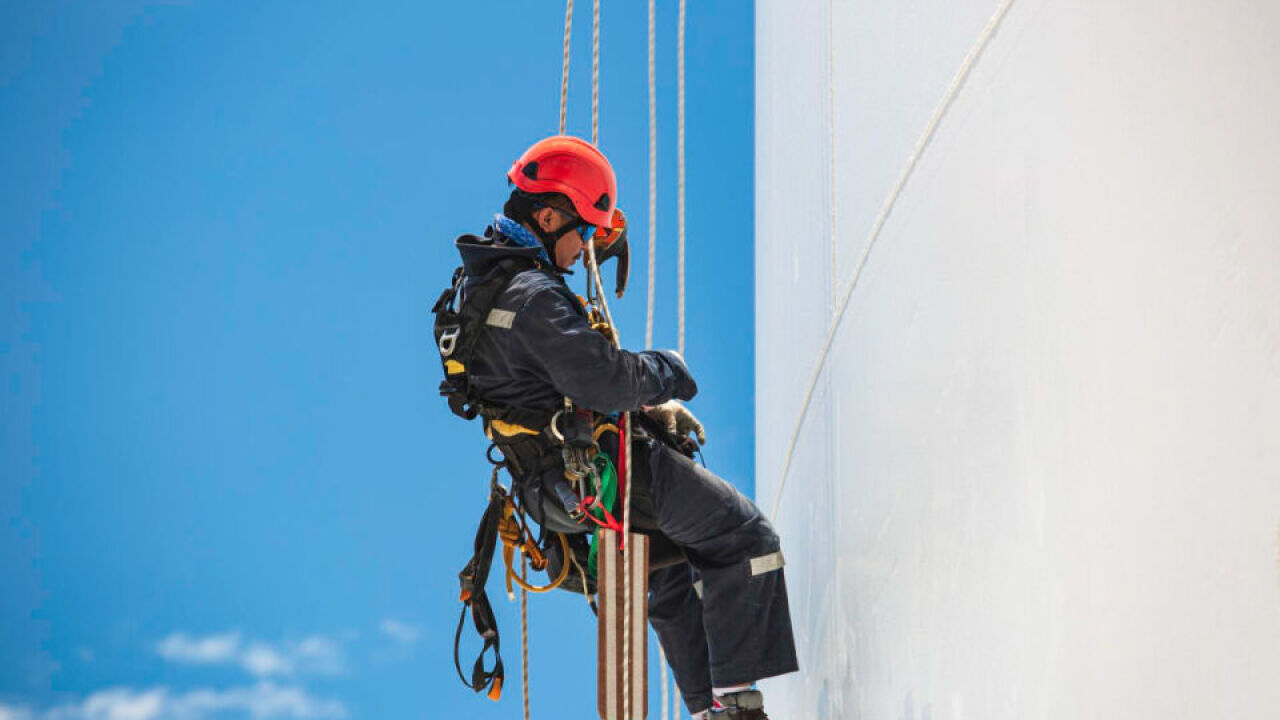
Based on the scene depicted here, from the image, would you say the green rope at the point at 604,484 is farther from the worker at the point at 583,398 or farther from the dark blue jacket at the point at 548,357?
the dark blue jacket at the point at 548,357

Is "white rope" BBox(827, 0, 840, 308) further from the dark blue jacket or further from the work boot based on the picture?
the work boot

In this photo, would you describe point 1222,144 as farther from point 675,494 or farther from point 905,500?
point 675,494

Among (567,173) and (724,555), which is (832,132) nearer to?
(567,173)

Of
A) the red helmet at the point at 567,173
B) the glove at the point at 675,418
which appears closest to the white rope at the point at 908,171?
the glove at the point at 675,418

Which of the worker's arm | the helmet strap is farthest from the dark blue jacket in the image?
the helmet strap

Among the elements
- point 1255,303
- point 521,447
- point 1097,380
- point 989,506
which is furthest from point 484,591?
point 1255,303

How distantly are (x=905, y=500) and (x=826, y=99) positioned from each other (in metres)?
1.70

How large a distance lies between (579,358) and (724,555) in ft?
2.15

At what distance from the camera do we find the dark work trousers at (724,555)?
2.99 meters

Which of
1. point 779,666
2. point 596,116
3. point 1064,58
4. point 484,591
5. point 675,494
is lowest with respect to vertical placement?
point 779,666

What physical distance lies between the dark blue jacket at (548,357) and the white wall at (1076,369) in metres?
0.54

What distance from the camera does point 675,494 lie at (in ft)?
10.0

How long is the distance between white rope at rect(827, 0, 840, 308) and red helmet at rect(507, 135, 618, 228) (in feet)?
2.31

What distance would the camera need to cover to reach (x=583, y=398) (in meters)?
2.85
